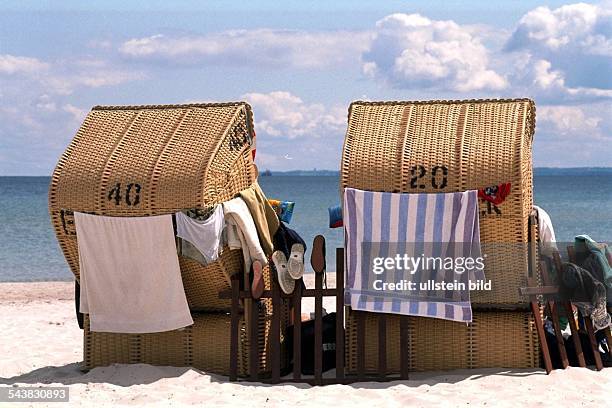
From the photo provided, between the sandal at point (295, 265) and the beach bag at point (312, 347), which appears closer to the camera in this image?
the sandal at point (295, 265)

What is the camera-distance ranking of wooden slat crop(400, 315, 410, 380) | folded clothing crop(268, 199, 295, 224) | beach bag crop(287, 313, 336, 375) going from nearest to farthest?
wooden slat crop(400, 315, 410, 380) → beach bag crop(287, 313, 336, 375) → folded clothing crop(268, 199, 295, 224)

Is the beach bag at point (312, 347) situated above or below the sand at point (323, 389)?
above

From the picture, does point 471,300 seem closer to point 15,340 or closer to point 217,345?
point 217,345

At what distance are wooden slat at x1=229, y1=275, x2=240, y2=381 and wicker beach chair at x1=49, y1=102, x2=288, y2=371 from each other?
4.4 inches

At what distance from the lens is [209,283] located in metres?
8.35

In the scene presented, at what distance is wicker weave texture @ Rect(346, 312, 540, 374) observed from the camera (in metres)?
8.40

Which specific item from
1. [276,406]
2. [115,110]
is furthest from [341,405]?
[115,110]

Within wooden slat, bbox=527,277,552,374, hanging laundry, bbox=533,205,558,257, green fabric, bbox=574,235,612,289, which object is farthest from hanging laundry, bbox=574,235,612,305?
wooden slat, bbox=527,277,552,374

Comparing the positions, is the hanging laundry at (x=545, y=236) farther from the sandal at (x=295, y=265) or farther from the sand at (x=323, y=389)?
the sandal at (x=295, y=265)

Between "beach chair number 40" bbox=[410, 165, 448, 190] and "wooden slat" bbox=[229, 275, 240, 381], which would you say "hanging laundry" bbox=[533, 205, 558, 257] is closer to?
"beach chair number 40" bbox=[410, 165, 448, 190]

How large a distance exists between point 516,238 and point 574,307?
941 mm

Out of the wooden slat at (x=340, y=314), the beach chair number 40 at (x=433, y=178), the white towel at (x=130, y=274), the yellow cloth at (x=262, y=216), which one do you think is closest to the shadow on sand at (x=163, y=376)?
the wooden slat at (x=340, y=314)

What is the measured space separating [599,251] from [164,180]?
376 cm

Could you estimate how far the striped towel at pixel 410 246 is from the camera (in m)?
8.16
